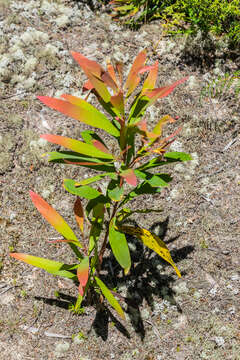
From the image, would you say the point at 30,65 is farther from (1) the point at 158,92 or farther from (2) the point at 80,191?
(1) the point at 158,92

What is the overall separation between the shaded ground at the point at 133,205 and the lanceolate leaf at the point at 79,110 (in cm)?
124

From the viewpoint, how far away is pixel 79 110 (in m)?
1.71

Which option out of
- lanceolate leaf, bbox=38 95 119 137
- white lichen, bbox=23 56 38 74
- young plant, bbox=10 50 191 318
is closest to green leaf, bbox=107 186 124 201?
young plant, bbox=10 50 191 318

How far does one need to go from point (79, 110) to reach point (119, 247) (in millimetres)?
779

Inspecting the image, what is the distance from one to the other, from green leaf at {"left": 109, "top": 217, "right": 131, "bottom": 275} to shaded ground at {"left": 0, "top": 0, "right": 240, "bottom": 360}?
2.66ft

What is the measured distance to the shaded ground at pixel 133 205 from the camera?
2549mm

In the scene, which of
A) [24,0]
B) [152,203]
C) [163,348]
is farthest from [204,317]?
[24,0]

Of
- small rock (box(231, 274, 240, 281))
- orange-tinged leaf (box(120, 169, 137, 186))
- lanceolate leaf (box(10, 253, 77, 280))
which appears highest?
orange-tinged leaf (box(120, 169, 137, 186))

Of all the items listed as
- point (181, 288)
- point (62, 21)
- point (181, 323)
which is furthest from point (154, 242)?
point (62, 21)

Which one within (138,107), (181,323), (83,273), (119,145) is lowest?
(181,323)

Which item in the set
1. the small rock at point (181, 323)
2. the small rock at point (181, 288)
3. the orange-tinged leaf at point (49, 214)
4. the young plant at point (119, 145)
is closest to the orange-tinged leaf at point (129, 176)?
the young plant at point (119, 145)

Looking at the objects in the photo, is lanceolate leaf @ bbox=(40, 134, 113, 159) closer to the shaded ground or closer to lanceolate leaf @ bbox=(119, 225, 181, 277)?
lanceolate leaf @ bbox=(119, 225, 181, 277)

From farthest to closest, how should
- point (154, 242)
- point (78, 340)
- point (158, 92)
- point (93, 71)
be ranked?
point (78, 340) < point (154, 242) < point (158, 92) < point (93, 71)

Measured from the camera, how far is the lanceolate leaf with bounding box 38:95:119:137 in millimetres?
1639
